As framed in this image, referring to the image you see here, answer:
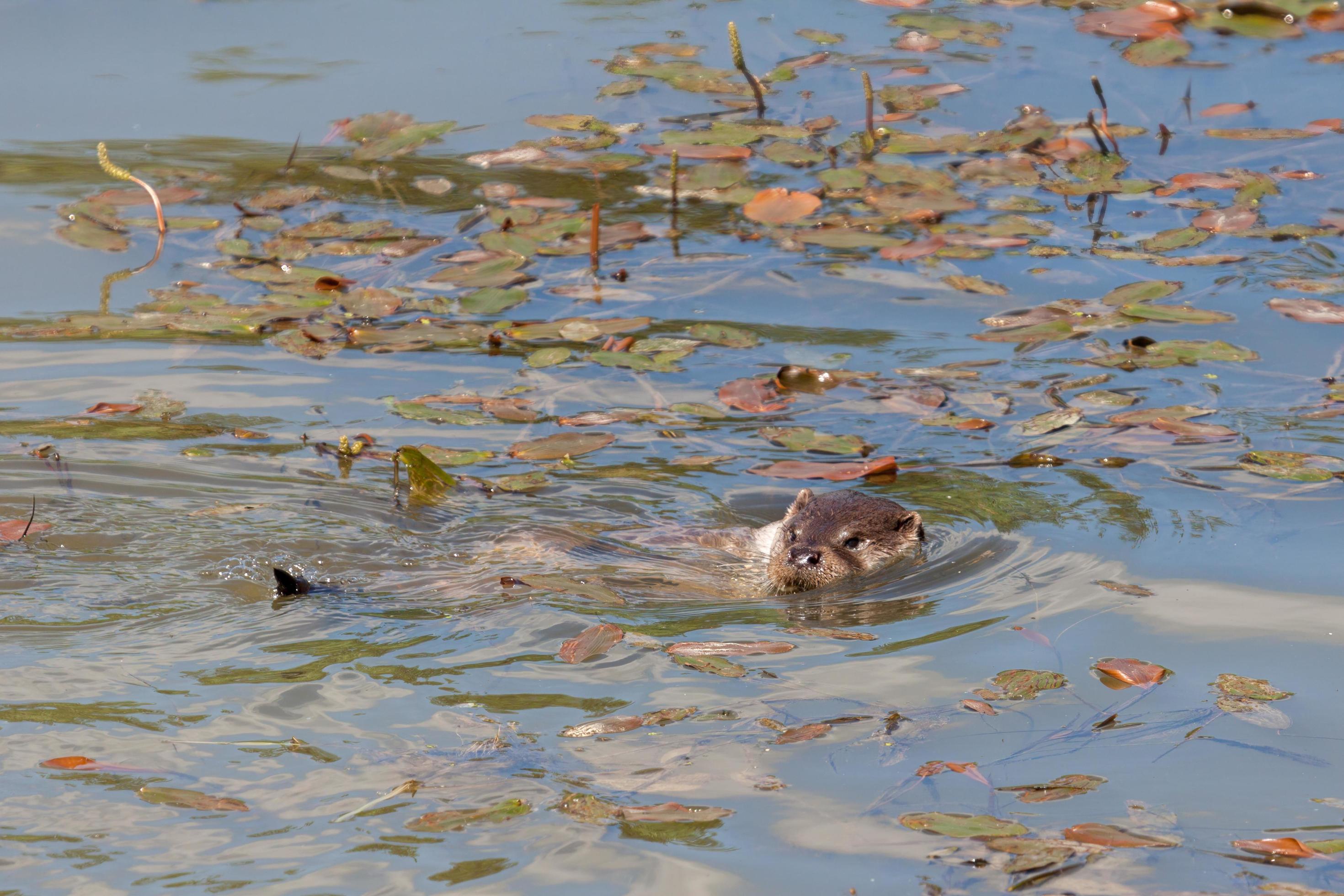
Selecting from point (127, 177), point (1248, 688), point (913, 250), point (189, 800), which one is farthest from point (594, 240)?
point (189, 800)

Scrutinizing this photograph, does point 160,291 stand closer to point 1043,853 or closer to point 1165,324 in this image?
point 1165,324

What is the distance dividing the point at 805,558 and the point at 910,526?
57 cm

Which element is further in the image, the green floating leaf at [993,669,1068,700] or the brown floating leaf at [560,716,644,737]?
the green floating leaf at [993,669,1068,700]

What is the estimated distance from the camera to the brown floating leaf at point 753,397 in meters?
6.42

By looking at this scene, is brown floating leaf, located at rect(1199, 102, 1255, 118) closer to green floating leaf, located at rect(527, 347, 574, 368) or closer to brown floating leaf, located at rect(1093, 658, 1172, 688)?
green floating leaf, located at rect(527, 347, 574, 368)

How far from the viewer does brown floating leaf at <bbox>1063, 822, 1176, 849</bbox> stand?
311 centimetres

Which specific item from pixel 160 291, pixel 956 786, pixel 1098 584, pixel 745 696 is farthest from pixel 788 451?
pixel 160 291

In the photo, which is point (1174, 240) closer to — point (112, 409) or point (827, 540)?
point (827, 540)

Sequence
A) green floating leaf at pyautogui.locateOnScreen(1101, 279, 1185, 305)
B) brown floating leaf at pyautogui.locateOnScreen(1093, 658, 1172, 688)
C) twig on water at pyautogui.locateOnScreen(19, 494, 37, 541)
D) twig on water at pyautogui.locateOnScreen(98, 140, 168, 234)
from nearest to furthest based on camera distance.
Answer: brown floating leaf at pyautogui.locateOnScreen(1093, 658, 1172, 688) < twig on water at pyautogui.locateOnScreen(19, 494, 37, 541) < green floating leaf at pyautogui.locateOnScreen(1101, 279, 1185, 305) < twig on water at pyautogui.locateOnScreen(98, 140, 168, 234)

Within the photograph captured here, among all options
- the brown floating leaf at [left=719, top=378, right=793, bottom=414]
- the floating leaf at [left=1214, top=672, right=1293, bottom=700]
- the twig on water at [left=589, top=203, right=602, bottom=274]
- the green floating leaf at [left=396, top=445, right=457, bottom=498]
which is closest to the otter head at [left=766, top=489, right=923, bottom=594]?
the brown floating leaf at [left=719, top=378, right=793, bottom=414]

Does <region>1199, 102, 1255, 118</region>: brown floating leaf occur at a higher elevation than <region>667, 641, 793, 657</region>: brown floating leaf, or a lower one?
higher

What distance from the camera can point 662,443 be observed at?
6.22 meters

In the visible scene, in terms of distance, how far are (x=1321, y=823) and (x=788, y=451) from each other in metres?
3.29

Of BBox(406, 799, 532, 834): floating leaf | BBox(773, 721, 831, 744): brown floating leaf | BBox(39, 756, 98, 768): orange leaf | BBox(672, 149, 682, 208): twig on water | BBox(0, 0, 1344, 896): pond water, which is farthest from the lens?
BBox(672, 149, 682, 208): twig on water
